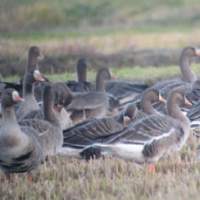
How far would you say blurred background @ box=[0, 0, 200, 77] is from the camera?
72.4 ft

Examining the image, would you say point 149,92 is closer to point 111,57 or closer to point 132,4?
point 111,57

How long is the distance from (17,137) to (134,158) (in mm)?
1557

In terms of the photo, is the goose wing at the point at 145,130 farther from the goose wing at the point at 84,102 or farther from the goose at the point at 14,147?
the goose wing at the point at 84,102

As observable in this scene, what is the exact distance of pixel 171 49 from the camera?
23.3 m

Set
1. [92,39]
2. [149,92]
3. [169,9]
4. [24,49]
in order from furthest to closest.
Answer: [169,9], [92,39], [24,49], [149,92]

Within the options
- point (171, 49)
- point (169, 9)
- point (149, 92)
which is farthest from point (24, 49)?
point (149, 92)

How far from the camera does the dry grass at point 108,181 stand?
27.3 ft

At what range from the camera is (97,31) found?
26766mm

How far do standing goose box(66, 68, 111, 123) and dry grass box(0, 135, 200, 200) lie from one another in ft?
11.1

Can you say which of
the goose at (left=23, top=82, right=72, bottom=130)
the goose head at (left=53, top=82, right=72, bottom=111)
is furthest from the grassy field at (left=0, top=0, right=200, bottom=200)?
the goose head at (left=53, top=82, right=72, bottom=111)

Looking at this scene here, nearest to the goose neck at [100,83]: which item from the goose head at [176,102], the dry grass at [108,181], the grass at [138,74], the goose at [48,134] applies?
the grass at [138,74]

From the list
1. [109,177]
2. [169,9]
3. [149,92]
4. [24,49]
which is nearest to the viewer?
[109,177]

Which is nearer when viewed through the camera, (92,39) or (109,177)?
(109,177)

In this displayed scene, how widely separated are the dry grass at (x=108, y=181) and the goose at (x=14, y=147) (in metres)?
0.19
